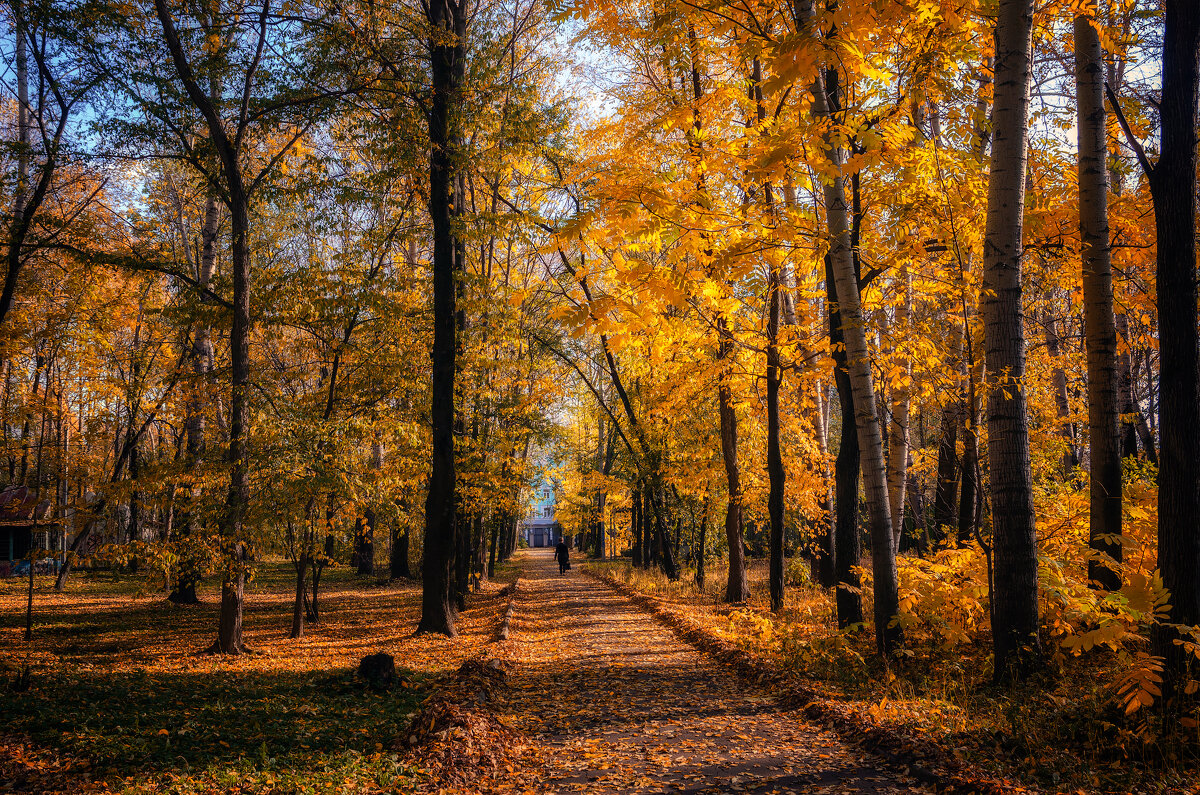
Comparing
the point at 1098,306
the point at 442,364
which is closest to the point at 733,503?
the point at 442,364

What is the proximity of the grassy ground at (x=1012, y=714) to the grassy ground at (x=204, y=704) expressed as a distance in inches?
154

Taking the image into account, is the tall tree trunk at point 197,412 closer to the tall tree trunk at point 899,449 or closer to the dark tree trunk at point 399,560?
the dark tree trunk at point 399,560

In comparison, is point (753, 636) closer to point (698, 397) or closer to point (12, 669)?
point (698, 397)

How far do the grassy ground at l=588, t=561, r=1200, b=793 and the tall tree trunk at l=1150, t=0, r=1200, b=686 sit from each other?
0.60 m

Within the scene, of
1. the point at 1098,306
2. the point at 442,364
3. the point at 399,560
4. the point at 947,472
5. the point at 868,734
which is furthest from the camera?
the point at 399,560

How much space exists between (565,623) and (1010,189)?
436 inches

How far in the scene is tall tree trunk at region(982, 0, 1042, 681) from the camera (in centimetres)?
530

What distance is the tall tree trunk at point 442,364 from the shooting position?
1112 cm

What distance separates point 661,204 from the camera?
5.57 m

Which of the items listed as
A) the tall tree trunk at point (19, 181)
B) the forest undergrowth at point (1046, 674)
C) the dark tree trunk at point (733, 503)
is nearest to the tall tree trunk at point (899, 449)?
the forest undergrowth at point (1046, 674)

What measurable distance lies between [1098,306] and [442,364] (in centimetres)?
919

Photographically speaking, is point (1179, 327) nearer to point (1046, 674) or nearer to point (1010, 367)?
point (1010, 367)

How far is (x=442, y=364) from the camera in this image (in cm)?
1132

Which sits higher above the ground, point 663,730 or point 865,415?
point 865,415
